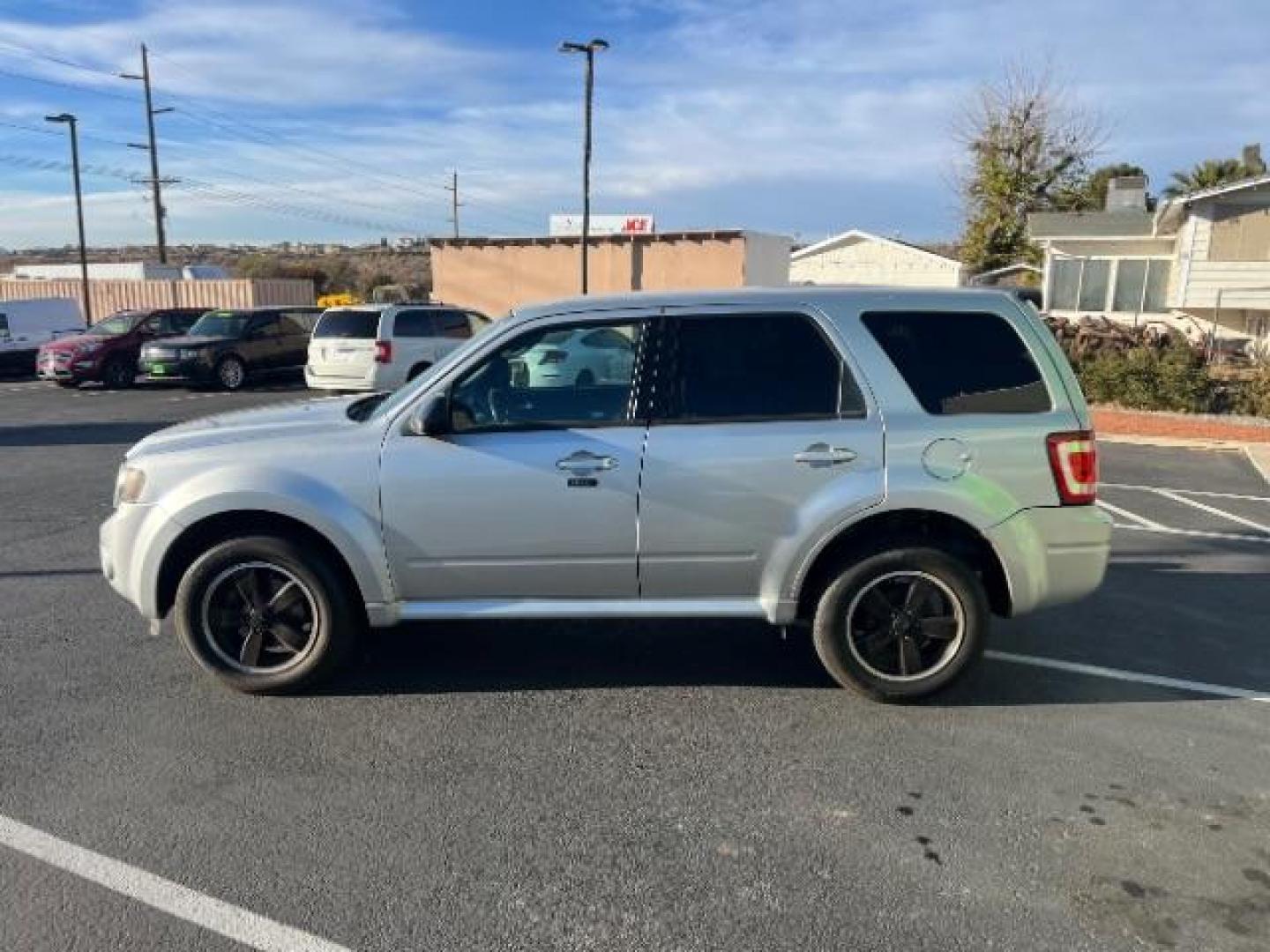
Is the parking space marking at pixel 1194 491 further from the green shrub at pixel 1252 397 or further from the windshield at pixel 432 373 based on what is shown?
the windshield at pixel 432 373

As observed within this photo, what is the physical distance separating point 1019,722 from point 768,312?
2.08m

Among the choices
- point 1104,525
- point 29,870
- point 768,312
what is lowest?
point 29,870

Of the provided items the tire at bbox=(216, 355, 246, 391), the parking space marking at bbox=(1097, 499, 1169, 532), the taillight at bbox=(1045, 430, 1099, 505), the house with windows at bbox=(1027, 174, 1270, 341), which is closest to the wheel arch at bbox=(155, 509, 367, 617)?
the taillight at bbox=(1045, 430, 1099, 505)

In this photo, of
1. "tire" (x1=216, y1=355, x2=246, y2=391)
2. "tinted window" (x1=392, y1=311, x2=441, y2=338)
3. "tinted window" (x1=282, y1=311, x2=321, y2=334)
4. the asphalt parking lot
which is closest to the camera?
the asphalt parking lot

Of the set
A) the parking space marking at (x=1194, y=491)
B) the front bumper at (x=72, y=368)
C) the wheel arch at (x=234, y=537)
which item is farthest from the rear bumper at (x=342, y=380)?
the wheel arch at (x=234, y=537)

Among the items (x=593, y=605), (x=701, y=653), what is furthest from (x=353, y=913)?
(x=701, y=653)

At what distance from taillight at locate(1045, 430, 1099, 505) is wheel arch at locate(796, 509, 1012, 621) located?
407 millimetres

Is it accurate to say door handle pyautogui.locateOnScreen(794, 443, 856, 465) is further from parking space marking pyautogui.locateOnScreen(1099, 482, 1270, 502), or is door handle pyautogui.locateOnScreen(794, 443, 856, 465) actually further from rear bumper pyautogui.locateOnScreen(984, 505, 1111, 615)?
parking space marking pyautogui.locateOnScreen(1099, 482, 1270, 502)

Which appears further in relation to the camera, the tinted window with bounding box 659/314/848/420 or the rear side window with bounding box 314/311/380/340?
the rear side window with bounding box 314/311/380/340

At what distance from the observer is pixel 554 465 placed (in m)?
3.96

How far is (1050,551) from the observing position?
4.07 meters

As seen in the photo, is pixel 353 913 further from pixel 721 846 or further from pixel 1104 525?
pixel 1104 525

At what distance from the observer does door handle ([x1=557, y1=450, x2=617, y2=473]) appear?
13.0 feet

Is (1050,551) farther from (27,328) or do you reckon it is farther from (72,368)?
(27,328)
